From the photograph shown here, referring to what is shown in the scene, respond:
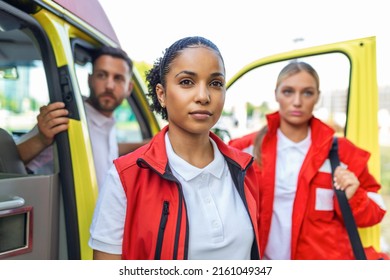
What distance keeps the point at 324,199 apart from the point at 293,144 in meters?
0.29

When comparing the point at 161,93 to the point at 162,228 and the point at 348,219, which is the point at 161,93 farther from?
the point at 348,219

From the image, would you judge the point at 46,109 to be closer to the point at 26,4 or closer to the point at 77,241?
the point at 26,4

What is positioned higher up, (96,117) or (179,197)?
(96,117)

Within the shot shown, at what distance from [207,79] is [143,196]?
0.38 meters

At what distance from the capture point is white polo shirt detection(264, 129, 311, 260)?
155cm

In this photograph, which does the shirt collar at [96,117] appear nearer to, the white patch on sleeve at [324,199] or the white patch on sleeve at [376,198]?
the white patch on sleeve at [324,199]

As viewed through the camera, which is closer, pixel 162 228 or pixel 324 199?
pixel 162 228

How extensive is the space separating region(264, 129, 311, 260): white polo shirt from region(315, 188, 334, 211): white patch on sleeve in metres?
0.10

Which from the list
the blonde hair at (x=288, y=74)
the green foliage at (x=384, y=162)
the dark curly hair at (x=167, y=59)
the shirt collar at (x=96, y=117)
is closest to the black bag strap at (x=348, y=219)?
the blonde hair at (x=288, y=74)

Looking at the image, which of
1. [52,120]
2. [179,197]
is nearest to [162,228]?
[179,197]

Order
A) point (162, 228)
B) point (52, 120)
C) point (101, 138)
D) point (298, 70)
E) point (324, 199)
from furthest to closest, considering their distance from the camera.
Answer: point (101, 138), point (298, 70), point (324, 199), point (52, 120), point (162, 228)

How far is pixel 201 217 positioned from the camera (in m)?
1.01

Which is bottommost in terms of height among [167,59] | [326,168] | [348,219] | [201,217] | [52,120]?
[348,219]
